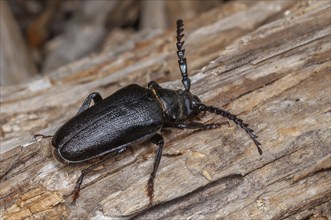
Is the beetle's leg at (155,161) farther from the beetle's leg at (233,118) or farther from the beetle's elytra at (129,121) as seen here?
the beetle's leg at (233,118)

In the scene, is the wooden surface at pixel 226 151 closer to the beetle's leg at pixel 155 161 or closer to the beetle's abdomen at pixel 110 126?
the beetle's leg at pixel 155 161

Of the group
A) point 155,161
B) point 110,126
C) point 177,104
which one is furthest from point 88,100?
point 155,161

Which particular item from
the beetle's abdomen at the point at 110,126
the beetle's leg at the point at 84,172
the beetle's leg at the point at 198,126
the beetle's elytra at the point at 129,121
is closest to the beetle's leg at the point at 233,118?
the beetle's elytra at the point at 129,121

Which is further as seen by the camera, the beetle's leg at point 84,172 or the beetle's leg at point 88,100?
the beetle's leg at point 88,100

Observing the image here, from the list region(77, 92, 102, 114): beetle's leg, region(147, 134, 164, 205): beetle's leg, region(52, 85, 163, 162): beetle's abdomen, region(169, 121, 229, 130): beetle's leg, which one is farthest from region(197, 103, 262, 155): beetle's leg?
region(77, 92, 102, 114): beetle's leg

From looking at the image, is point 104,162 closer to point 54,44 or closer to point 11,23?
point 11,23

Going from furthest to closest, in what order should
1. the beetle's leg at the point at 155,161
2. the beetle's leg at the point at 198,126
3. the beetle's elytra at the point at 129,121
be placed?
the beetle's leg at the point at 198,126
the beetle's elytra at the point at 129,121
the beetle's leg at the point at 155,161

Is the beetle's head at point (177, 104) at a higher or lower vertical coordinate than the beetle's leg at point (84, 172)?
higher

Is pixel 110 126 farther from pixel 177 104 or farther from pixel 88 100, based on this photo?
pixel 177 104

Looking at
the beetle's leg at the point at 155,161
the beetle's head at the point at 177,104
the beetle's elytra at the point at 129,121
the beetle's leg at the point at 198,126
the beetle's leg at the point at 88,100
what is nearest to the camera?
the beetle's leg at the point at 155,161
